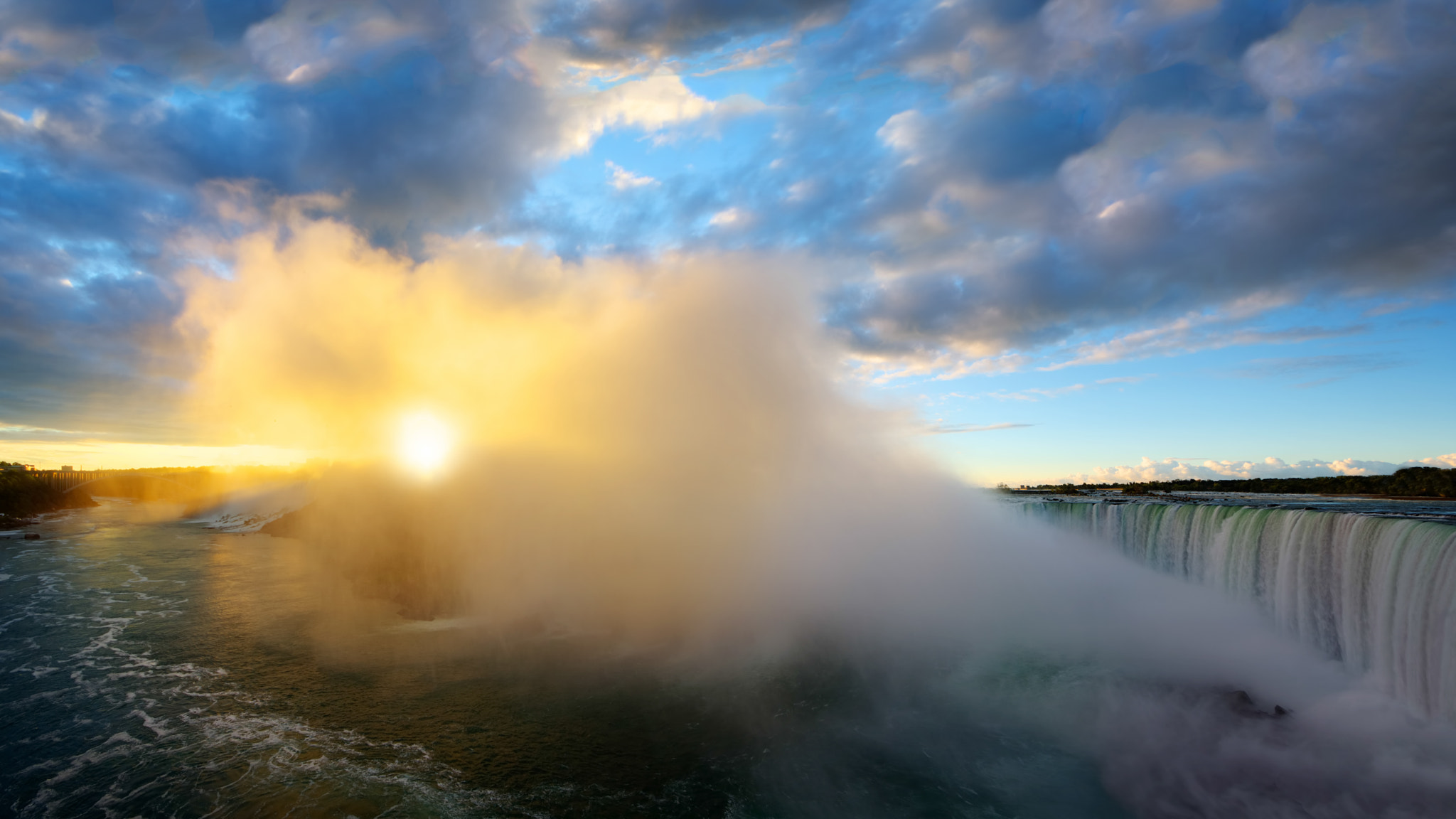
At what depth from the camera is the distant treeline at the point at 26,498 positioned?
10062 centimetres

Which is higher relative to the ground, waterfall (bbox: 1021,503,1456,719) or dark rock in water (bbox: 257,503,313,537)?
waterfall (bbox: 1021,503,1456,719)

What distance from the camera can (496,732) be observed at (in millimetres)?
16969

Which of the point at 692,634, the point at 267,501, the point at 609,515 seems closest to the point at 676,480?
the point at 609,515

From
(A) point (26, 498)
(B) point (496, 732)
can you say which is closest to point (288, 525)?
(A) point (26, 498)

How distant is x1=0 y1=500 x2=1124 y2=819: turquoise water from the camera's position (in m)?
13.6

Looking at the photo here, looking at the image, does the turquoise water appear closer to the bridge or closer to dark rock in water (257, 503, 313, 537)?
dark rock in water (257, 503, 313, 537)

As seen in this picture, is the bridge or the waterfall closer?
the waterfall

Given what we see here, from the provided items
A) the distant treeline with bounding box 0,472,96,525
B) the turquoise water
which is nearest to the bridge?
the distant treeline with bounding box 0,472,96,525

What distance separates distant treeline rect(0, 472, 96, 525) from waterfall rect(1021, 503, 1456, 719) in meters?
138

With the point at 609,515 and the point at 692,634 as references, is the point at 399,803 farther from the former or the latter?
the point at 609,515

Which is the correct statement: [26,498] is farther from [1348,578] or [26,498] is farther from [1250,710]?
[1348,578]

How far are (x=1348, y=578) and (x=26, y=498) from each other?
17485cm

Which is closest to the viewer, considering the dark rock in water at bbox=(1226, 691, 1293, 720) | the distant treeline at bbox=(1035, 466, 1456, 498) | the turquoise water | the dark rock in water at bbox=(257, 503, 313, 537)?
the turquoise water

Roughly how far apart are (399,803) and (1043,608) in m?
27.9
